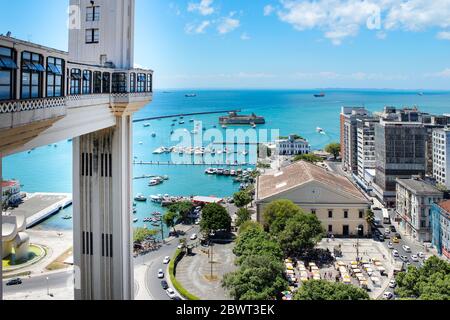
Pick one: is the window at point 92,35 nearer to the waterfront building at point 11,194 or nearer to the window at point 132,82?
the window at point 132,82

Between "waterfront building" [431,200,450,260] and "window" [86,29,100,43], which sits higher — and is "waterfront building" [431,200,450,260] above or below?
below

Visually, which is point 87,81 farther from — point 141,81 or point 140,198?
point 140,198

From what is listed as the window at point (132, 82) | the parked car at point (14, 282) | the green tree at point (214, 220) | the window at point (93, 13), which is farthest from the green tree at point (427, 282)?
the parked car at point (14, 282)

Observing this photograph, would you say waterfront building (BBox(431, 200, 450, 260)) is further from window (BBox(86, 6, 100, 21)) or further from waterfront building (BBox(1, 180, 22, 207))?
waterfront building (BBox(1, 180, 22, 207))

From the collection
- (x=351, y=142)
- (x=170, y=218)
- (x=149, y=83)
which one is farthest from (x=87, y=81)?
(x=351, y=142)

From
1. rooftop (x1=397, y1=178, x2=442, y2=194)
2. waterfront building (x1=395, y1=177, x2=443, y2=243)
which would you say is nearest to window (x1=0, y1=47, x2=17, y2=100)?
waterfront building (x1=395, y1=177, x2=443, y2=243)

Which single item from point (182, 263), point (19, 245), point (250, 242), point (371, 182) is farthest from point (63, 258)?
point (371, 182)
